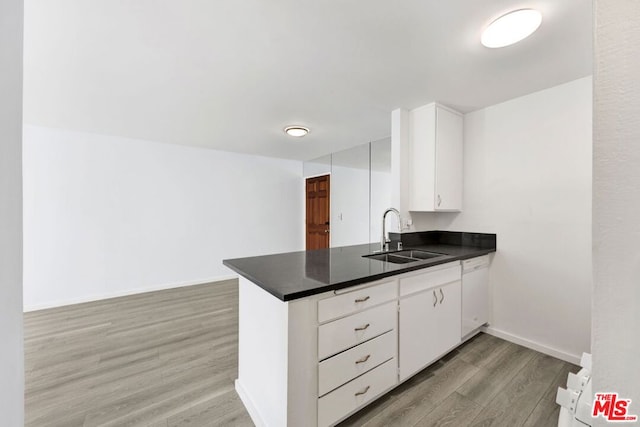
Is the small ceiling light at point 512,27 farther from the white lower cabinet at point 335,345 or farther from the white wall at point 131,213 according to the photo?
the white wall at point 131,213

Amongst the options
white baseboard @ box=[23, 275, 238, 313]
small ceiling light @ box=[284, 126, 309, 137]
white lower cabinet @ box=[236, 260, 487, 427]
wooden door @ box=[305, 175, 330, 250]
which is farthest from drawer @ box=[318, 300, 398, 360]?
white baseboard @ box=[23, 275, 238, 313]

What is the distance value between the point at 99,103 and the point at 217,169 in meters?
2.02

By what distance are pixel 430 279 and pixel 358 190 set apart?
97.9 inches

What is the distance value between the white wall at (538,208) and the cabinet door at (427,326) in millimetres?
745

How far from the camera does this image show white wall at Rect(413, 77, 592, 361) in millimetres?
2021

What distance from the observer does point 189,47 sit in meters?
1.63

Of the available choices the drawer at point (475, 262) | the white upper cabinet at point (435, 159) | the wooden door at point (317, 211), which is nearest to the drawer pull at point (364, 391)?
the drawer at point (475, 262)

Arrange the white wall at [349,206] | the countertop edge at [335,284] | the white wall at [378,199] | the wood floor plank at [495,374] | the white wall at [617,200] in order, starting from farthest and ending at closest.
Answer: the white wall at [349,206], the white wall at [378,199], the wood floor plank at [495,374], the countertop edge at [335,284], the white wall at [617,200]

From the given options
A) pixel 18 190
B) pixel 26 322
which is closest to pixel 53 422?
pixel 18 190

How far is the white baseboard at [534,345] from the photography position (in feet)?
6.73

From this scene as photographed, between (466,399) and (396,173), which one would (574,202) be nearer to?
(396,173)

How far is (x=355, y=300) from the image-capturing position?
1.42 metres

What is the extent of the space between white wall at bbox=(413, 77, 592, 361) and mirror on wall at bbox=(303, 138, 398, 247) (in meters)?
1.15

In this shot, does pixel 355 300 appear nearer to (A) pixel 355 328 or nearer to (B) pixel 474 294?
(A) pixel 355 328
